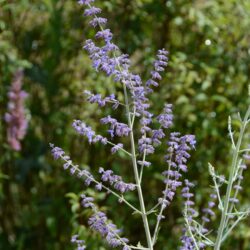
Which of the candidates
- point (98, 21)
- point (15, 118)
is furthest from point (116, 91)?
point (98, 21)

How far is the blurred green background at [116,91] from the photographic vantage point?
4766 millimetres

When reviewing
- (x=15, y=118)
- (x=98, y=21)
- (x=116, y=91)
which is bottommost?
(x=15, y=118)

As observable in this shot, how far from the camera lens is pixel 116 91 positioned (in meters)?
4.66

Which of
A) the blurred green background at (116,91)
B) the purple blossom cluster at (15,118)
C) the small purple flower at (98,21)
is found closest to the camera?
the small purple flower at (98,21)

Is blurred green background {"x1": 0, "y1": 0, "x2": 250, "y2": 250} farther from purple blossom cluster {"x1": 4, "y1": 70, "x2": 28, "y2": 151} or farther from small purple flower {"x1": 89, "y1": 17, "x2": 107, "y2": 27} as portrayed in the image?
small purple flower {"x1": 89, "y1": 17, "x2": 107, "y2": 27}

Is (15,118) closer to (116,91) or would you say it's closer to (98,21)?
(116,91)

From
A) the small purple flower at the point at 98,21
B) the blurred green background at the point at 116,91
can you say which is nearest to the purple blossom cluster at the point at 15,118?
the blurred green background at the point at 116,91

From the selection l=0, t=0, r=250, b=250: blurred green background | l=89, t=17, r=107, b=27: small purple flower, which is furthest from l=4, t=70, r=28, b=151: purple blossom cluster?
l=89, t=17, r=107, b=27: small purple flower

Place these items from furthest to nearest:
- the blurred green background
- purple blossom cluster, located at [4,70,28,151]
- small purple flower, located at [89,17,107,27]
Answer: the blurred green background, purple blossom cluster, located at [4,70,28,151], small purple flower, located at [89,17,107,27]

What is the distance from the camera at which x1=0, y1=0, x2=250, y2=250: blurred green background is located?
477 centimetres

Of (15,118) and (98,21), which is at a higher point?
(98,21)

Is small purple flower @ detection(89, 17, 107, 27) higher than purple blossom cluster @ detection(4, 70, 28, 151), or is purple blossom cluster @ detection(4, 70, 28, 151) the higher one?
small purple flower @ detection(89, 17, 107, 27)

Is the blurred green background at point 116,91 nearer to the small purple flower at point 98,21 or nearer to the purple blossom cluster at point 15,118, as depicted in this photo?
the purple blossom cluster at point 15,118

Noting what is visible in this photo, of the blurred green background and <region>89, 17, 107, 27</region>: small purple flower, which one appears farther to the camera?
the blurred green background
